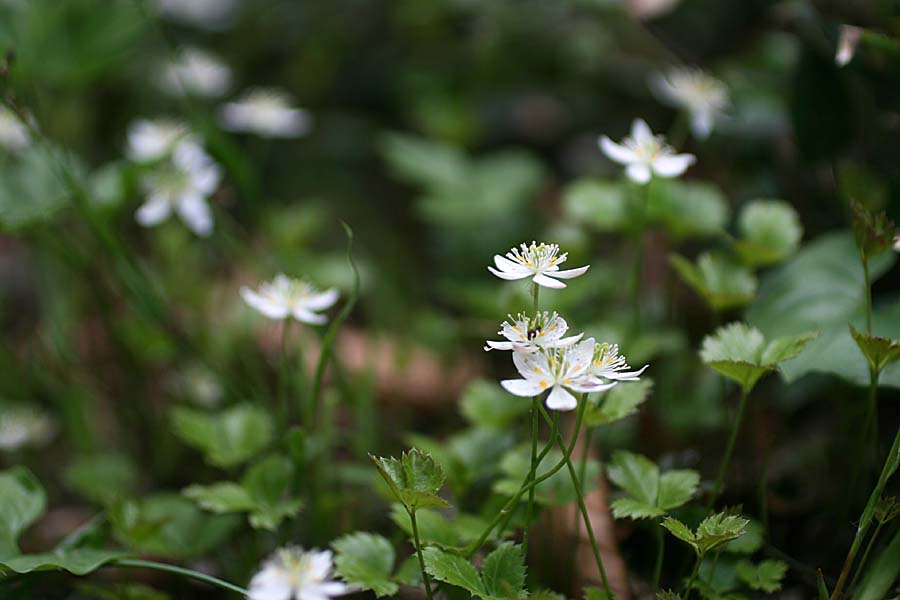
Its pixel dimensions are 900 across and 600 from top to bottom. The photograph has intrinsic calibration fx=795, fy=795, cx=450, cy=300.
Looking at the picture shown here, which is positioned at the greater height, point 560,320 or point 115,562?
point 560,320

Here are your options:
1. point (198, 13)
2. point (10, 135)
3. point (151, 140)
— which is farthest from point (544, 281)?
point (198, 13)

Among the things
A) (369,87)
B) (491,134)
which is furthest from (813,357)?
(369,87)

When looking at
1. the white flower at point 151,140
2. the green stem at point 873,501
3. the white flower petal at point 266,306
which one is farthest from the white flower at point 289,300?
the green stem at point 873,501

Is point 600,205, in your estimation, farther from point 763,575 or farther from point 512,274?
point 763,575

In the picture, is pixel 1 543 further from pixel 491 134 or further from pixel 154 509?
pixel 491 134

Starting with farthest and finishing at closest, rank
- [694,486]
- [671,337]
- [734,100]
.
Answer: [734,100], [671,337], [694,486]

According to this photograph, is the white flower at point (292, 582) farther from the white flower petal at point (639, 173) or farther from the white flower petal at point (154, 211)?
the white flower petal at point (154, 211)
